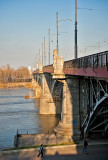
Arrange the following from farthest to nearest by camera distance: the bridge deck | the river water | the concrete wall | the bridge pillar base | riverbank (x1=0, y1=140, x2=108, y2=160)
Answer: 1. the river water
2. the bridge pillar base
3. the concrete wall
4. riverbank (x1=0, y1=140, x2=108, y2=160)
5. the bridge deck

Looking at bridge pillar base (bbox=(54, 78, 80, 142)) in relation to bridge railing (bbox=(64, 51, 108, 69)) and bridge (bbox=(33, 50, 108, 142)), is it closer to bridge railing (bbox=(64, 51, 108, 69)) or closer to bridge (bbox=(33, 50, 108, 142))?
bridge (bbox=(33, 50, 108, 142))

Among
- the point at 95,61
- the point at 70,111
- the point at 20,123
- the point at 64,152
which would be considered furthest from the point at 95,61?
the point at 20,123

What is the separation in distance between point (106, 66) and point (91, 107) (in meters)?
7.49

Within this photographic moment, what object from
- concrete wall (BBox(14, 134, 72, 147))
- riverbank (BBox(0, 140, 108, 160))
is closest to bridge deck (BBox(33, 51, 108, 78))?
riverbank (BBox(0, 140, 108, 160))

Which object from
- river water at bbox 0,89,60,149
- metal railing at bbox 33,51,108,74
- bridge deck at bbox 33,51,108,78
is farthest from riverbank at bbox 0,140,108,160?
metal railing at bbox 33,51,108,74

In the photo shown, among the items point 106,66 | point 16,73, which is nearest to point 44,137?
point 106,66

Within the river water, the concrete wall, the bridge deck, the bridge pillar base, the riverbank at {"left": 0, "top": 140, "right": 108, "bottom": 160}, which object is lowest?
the river water

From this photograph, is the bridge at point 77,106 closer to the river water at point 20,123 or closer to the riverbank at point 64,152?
the riverbank at point 64,152

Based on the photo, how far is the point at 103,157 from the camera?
15.8m

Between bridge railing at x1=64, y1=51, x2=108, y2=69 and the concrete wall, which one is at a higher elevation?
bridge railing at x1=64, y1=51, x2=108, y2=69

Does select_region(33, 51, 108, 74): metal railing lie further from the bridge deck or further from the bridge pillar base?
the bridge pillar base

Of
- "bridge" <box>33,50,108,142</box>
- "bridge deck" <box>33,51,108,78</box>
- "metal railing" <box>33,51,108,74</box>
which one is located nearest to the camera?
"bridge deck" <box>33,51,108,78</box>

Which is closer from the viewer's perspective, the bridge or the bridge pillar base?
the bridge

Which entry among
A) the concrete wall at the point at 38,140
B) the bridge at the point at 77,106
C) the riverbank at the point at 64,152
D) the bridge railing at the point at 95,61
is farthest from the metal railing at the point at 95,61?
the concrete wall at the point at 38,140
